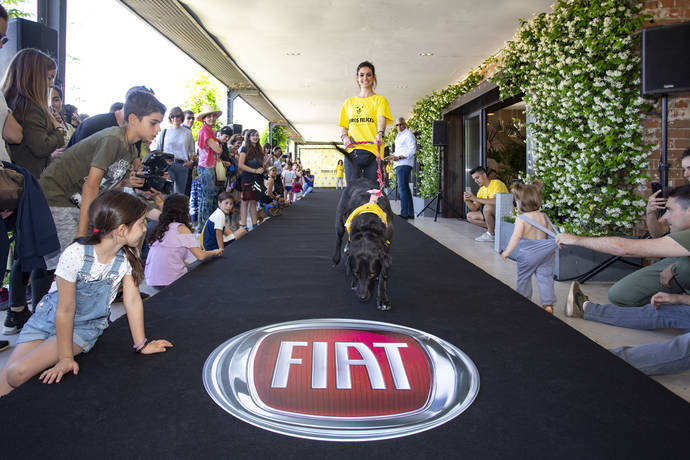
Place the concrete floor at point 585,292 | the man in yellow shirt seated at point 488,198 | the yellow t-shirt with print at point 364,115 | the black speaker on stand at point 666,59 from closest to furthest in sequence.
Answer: the concrete floor at point 585,292, the black speaker on stand at point 666,59, the yellow t-shirt with print at point 364,115, the man in yellow shirt seated at point 488,198

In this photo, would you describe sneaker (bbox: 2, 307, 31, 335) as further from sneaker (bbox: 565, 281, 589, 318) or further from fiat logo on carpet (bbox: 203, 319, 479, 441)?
sneaker (bbox: 565, 281, 589, 318)

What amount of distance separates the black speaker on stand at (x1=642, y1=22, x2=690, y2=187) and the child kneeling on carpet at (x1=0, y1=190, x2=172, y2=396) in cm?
407

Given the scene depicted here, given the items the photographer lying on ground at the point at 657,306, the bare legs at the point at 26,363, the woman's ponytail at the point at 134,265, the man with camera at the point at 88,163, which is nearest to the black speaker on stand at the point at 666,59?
the photographer lying on ground at the point at 657,306

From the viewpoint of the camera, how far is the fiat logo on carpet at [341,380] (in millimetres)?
1399

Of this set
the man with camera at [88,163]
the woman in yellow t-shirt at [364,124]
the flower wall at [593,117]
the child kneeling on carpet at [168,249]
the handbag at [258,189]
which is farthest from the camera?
the handbag at [258,189]

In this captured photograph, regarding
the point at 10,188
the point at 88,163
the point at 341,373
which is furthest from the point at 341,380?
the point at 88,163

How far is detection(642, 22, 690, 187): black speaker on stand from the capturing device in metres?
3.73

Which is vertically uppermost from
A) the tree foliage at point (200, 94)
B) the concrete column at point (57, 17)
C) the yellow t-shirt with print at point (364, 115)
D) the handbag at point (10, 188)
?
the tree foliage at point (200, 94)

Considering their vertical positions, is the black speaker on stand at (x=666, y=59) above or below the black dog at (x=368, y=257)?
above

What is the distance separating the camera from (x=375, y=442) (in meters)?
1.30

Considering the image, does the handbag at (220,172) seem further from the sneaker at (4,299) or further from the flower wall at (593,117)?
the flower wall at (593,117)

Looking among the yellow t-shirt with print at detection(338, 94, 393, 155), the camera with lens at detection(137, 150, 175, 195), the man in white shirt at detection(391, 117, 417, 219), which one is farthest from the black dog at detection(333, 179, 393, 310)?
the man in white shirt at detection(391, 117, 417, 219)

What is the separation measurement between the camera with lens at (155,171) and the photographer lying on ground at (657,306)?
8.15ft

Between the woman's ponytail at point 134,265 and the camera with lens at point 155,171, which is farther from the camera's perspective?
the camera with lens at point 155,171
